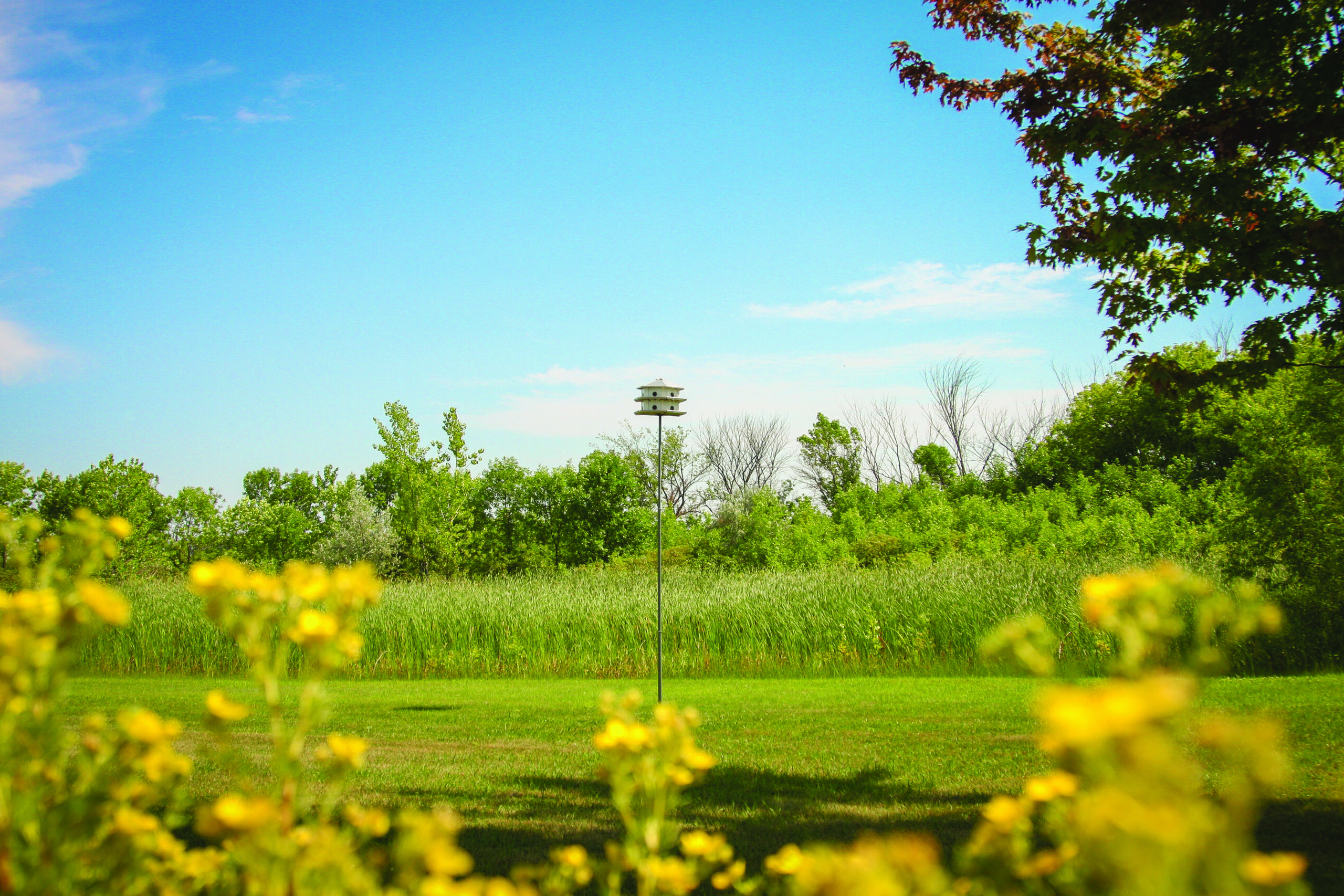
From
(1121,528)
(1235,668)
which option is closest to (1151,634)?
(1235,668)

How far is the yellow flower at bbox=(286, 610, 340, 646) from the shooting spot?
4.17 feet

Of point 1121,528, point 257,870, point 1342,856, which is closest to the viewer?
point 257,870

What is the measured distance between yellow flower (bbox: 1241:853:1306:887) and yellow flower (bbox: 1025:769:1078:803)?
0.96 feet

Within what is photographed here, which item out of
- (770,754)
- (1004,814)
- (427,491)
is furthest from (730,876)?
(427,491)

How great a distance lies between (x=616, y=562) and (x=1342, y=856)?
21.4 metres

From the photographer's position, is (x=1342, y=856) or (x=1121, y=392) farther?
(x=1121, y=392)

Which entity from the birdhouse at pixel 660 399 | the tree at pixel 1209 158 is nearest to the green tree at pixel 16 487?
the birdhouse at pixel 660 399

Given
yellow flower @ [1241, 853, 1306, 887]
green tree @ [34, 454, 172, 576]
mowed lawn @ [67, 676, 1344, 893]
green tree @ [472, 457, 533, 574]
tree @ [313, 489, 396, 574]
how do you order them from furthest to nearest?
1. green tree @ [472, 457, 533, 574]
2. tree @ [313, 489, 396, 574]
3. green tree @ [34, 454, 172, 576]
4. mowed lawn @ [67, 676, 1344, 893]
5. yellow flower @ [1241, 853, 1306, 887]

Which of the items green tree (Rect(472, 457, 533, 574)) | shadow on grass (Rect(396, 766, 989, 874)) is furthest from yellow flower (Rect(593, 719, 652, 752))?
green tree (Rect(472, 457, 533, 574))

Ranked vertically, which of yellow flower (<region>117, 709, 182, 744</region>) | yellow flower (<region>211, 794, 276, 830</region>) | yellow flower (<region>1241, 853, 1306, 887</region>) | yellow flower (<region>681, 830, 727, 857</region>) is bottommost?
yellow flower (<region>681, 830, 727, 857</region>)

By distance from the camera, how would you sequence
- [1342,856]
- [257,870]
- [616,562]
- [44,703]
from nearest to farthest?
[257,870] < [44,703] < [1342,856] < [616,562]

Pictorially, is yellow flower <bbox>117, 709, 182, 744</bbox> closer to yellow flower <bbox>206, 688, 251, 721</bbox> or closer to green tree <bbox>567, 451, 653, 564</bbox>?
yellow flower <bbox>206, 688, 251, 721</bbox>

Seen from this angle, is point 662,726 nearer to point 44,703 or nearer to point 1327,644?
point 44,703

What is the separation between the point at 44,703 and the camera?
1.36 metres
